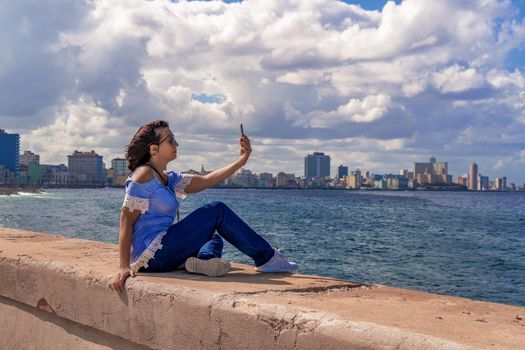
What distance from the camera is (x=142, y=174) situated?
14.1 ft

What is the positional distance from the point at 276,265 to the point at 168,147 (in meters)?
1.06

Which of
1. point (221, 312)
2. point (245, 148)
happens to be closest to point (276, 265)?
point (245, 148)

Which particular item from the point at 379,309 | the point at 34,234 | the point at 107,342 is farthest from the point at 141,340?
the point at 34,234

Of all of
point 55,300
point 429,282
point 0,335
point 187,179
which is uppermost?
point 187,179

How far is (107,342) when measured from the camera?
12.2 ft

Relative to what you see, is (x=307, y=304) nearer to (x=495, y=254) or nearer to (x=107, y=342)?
(x=107, y=342)

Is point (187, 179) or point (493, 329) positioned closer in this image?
point (493, 329)

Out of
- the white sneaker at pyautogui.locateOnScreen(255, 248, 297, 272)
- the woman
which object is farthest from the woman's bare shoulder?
the white sneaker at pyautogui.locateOnScreen(255, 248, 297, 272)

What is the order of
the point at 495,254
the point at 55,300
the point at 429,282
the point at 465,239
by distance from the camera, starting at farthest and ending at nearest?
the point at 465,239, the point at 495,254, the point at 429,282, the point at 55,300

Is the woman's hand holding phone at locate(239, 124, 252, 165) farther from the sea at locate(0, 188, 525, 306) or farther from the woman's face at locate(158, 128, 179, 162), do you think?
the sea at locate(0, 188, 525, 306)

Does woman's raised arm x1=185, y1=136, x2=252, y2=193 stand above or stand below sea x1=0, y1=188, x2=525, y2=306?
above

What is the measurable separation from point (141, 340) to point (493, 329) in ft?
5.65

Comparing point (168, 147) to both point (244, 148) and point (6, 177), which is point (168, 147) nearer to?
point (244, 148)

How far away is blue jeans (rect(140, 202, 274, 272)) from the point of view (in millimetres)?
4281
